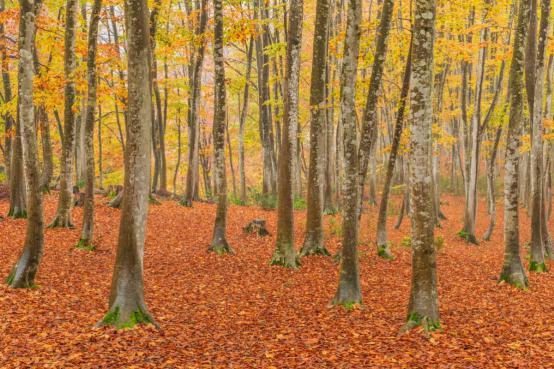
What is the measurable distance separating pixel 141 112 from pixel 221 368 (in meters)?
4.04

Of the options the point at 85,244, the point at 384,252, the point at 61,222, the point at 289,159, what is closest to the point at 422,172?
the point at 289,159

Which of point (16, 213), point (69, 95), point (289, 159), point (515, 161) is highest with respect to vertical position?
point (69, 95)

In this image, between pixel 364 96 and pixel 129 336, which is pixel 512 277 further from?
pixel 129 336

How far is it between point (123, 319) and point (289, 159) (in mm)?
6258

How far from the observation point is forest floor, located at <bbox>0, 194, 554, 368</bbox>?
714cm

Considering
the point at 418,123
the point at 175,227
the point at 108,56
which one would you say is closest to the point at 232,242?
the point at 175,227

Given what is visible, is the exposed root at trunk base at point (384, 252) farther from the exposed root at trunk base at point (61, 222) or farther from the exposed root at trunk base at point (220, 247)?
the exposed root at trunk base at point (61, 222)

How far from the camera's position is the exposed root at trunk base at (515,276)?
12.3m

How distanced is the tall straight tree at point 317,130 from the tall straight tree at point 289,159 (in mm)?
496

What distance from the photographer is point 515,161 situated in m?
12.4

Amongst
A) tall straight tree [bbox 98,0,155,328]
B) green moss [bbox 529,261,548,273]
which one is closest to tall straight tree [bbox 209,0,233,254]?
tall straight tree [bbox 98,0,155,328]

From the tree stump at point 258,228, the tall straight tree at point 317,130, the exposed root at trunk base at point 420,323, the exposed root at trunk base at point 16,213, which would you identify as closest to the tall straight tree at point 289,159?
the tall straight tree at point 317,130

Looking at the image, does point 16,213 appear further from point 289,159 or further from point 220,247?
point 289,159

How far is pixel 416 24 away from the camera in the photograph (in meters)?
8.05
